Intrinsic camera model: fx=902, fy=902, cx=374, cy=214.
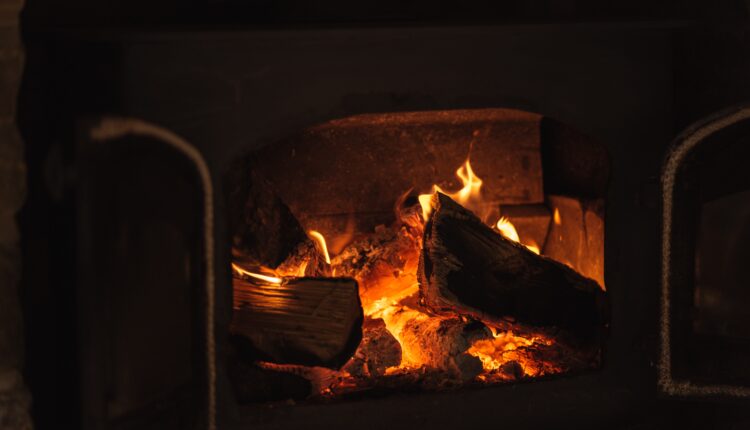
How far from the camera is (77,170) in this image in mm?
1373

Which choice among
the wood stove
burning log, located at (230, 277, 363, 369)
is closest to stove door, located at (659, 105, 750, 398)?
the wood stove

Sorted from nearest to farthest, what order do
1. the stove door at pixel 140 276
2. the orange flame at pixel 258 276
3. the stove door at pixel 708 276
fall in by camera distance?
the stove door at pixel 140 276
the stove door at pixel 708 276
the orange flame at pixel 258 276

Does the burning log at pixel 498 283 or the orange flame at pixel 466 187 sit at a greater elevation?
the orange flame at pixel 466 187

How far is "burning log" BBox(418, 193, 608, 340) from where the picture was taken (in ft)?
6.23

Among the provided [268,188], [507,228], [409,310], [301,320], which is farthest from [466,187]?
[301,320]

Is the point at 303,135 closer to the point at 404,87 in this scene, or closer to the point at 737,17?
the point at 404,87

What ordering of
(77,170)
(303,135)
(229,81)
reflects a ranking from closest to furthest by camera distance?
(77,170) → (229,81) → (303,135)

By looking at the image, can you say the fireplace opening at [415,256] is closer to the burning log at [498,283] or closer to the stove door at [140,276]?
the burning log at [498,283]

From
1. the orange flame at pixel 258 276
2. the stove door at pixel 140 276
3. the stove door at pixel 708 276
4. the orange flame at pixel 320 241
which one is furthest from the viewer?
the orange flame at pixel 320 241

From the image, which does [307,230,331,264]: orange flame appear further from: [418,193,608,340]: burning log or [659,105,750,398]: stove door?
[659,105,750,398]: stove door

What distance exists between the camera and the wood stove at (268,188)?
145cm

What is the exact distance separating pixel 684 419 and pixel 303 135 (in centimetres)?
107

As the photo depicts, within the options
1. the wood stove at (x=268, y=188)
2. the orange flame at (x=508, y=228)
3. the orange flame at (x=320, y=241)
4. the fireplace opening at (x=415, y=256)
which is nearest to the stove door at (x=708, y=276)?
the wood stove at (x=268, y=188)

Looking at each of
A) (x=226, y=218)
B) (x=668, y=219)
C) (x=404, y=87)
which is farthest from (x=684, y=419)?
(x=226, y=218)
